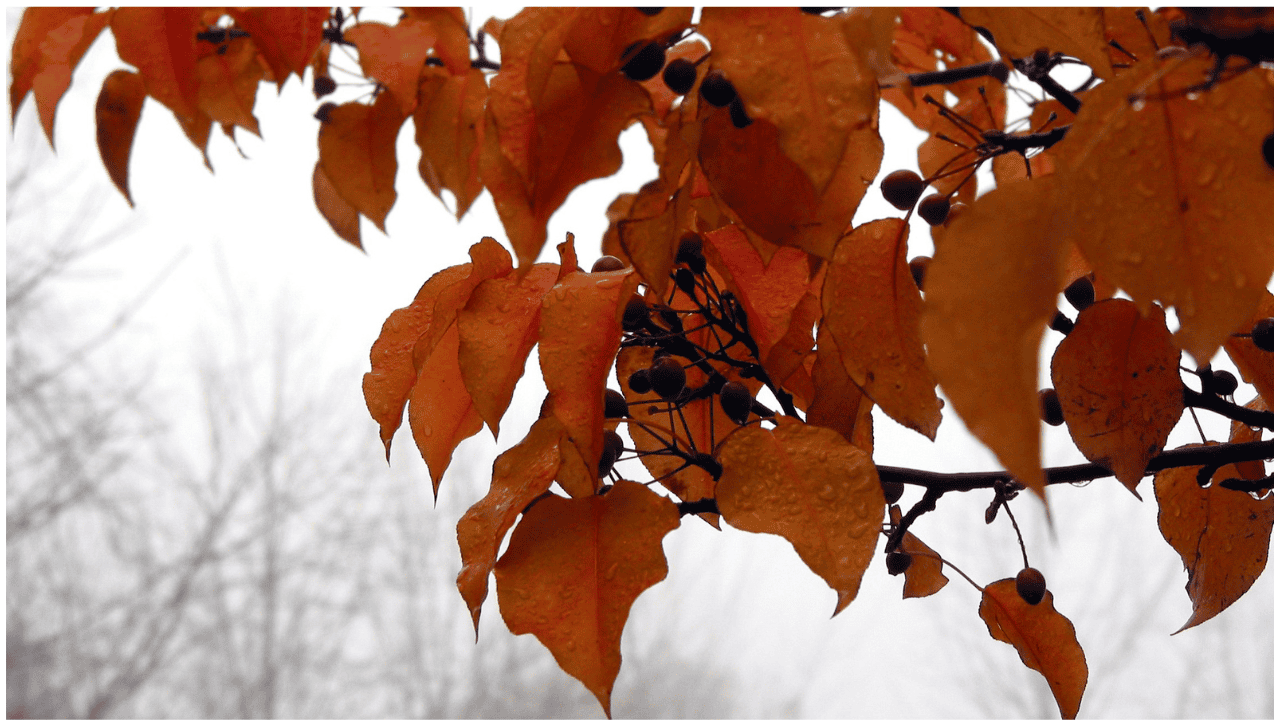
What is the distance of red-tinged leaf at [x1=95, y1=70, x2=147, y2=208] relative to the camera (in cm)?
36

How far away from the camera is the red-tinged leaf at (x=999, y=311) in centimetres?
14

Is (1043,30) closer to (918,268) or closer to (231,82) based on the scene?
(918,268)

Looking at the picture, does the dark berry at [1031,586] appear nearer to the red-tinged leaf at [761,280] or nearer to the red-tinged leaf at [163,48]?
the red-tinged leaf at [761,280]

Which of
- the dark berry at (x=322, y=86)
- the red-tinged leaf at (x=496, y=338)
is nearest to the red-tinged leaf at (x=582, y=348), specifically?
the red-tinged leaf at (x=496, y=338)

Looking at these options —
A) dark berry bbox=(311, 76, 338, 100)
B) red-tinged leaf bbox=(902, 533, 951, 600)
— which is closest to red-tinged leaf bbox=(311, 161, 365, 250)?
dark berry bbox=(311, 76, 338, 100)

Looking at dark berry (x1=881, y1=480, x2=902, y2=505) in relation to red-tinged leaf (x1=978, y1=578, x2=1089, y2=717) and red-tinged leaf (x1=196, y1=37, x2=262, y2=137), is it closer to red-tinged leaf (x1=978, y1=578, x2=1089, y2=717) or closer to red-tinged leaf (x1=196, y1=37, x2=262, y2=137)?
red-tinged leaf (x1=978, y1=578, x2=1089, y2=717)

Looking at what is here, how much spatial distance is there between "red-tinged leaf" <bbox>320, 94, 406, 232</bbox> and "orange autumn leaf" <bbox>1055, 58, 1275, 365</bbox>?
0.26 metres

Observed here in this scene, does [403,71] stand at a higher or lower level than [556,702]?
higher

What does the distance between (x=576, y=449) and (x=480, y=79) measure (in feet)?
0.55

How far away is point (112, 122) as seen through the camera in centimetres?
36

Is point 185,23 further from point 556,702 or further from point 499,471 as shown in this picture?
point 556,702

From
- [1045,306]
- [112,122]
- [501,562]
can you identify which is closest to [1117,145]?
[1045,306]

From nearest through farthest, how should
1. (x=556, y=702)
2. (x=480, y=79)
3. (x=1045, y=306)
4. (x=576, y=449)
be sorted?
(x=1045, y=306) < (x=576, y=449) < (x=480, y=79) < (x=556, y=702)

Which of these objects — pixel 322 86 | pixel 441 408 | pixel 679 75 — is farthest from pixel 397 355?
pixel 322 86
